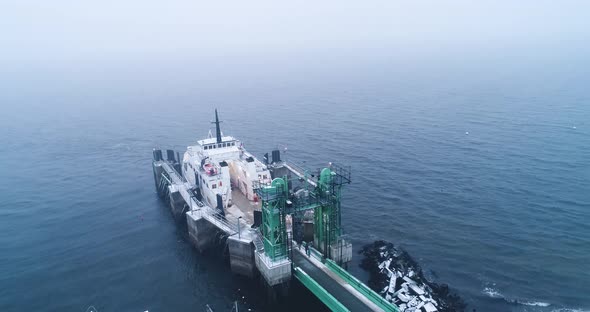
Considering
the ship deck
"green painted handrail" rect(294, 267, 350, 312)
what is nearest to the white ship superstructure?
the ship deck

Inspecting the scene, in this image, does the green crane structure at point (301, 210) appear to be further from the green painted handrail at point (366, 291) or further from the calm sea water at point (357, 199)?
the calm sea water at point (357, 199)

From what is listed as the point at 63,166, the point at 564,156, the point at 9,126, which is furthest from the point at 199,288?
the point at 9,126

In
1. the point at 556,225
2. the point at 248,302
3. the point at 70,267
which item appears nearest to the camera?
the point at 248,302

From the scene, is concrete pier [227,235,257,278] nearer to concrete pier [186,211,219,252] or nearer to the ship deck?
the ship deck

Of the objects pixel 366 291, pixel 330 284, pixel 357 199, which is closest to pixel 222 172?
pixel 357 199

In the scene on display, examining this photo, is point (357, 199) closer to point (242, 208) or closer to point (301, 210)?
point (242, 208)

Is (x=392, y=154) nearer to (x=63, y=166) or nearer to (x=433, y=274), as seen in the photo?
(x=433, y=274)
